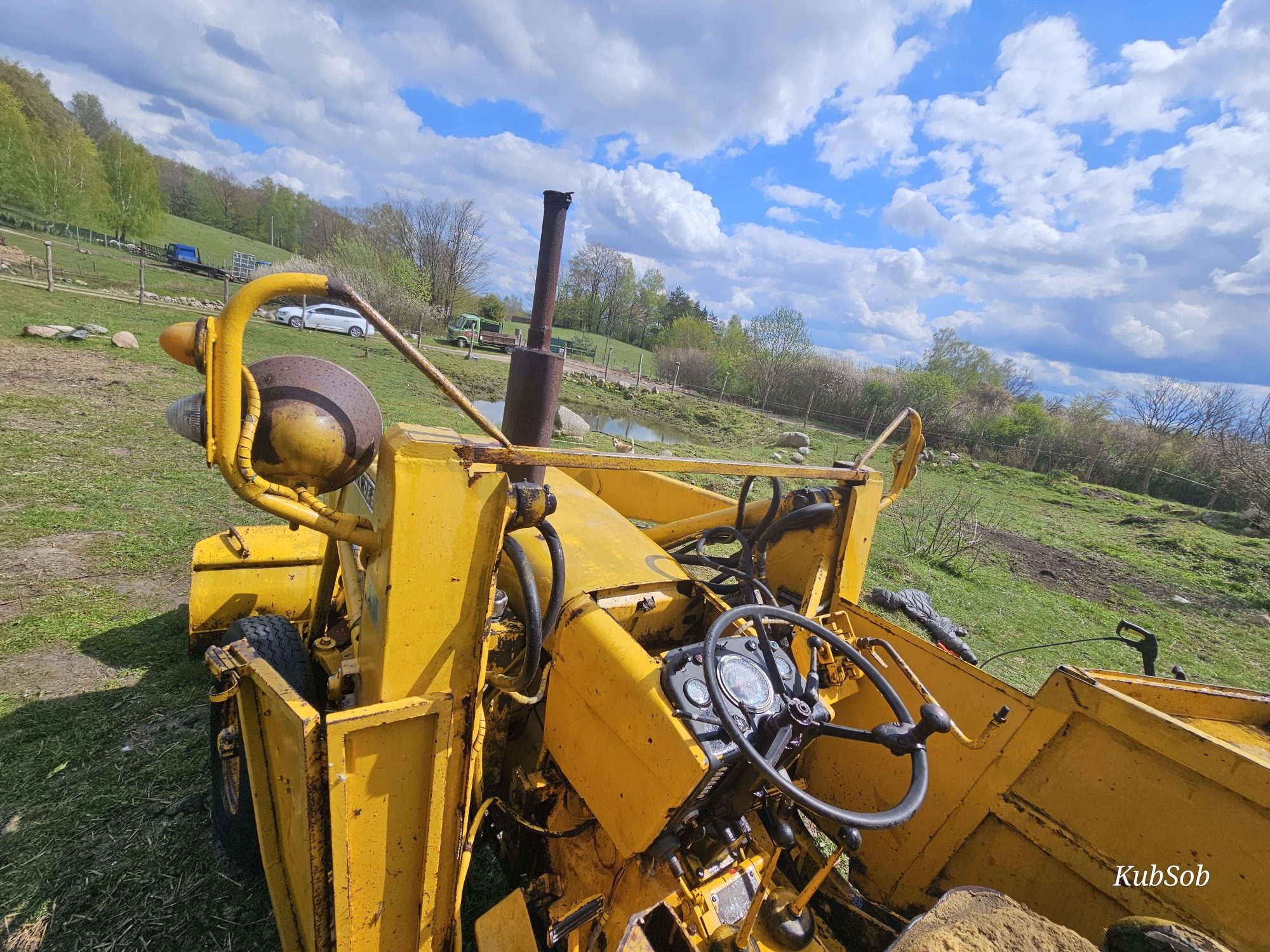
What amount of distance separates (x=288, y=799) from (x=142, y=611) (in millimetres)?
3110

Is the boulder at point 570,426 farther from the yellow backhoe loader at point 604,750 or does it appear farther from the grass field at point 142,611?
the yellow backhoe loader at point 604,750

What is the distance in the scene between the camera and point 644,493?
3742mm

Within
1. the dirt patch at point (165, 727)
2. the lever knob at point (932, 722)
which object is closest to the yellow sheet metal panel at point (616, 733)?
the lever knob at point (932, 722)

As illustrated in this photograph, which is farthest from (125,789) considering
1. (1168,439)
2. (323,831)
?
(1168,439)

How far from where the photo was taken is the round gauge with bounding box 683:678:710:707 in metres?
1.58

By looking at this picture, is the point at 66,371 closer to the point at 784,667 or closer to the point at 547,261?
the point at 547,261

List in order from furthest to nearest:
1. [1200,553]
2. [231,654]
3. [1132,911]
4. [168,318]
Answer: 1. [168,318]
2. [1200,553]
3. [231,654]
4. [1132,911]

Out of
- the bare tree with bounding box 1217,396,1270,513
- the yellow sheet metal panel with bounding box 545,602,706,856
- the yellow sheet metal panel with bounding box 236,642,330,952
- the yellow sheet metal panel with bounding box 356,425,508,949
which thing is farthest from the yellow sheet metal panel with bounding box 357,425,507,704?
the bare tree with bounding box 1217,396,1270,513

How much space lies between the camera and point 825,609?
2732 mm

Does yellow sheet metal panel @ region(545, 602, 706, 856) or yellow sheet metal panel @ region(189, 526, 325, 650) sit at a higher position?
yellow sheet metal panel @ region(545, 602, 706, 856)

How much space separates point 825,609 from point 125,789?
3425mm

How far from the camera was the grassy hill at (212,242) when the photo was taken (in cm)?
4338

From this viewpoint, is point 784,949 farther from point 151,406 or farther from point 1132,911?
point 151,406

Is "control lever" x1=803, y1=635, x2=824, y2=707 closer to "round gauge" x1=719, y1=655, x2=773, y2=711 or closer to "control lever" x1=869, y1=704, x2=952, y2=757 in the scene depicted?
"round gauge" x1=719, y1=655, x2=773, y2=711
